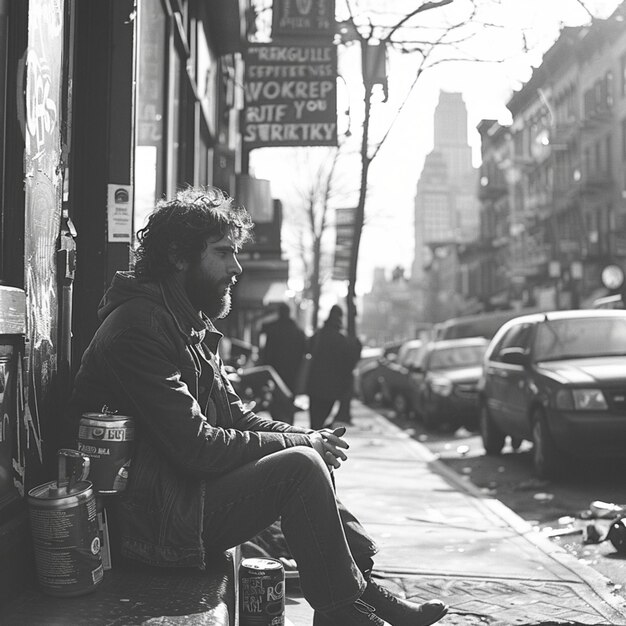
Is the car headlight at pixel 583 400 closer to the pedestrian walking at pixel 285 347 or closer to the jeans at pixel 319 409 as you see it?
the jeans at pixel 319 409

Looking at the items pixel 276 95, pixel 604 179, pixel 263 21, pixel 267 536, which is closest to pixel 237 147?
pixel 263 21

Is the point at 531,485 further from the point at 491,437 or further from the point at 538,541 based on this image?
the point at 491,437

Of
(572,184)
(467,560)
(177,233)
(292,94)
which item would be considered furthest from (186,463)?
(572,184)

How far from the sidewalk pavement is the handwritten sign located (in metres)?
3.99

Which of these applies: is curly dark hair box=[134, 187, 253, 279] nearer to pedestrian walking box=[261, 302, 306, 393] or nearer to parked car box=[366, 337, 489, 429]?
pedestrian walking box=[261, 302, 306, 393]

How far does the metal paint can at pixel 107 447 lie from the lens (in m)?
3.31

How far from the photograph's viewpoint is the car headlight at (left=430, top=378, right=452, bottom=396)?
51.4ft

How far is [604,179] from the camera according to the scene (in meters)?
42.3

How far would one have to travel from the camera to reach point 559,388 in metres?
8.95

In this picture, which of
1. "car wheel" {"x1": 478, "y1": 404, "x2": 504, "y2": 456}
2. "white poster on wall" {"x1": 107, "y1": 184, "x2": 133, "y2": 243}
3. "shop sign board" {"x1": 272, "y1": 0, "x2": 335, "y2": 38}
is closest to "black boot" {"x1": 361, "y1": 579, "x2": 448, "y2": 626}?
"white poster on wall" {"x1": 107, "y1": 184, "x2": 133, "y2": 243}

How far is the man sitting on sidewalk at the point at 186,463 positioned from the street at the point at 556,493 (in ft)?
7.36

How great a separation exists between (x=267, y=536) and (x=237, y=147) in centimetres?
1679

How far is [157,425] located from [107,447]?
7.4 inches

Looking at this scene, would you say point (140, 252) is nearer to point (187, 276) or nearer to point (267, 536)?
point (187, 276)
